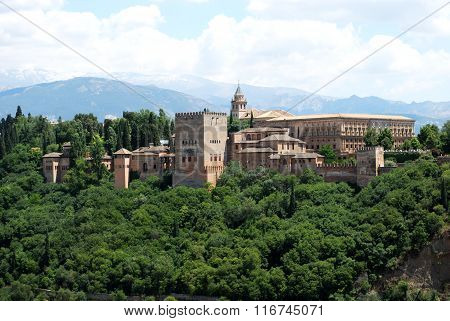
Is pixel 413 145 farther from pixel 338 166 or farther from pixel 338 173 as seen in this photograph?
pixel 338 173

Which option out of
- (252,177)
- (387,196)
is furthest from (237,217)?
(387,196)

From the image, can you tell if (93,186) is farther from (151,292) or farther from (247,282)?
(247,282)

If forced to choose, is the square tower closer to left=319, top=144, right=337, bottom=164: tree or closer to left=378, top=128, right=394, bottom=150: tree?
left=319, top=144, right=337, bottom=164: tree

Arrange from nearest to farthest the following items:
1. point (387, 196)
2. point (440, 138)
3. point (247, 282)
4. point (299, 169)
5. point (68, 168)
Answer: point (247, 282), point (387, 196), point (299, 169), point (440, 138), point (68, 168)

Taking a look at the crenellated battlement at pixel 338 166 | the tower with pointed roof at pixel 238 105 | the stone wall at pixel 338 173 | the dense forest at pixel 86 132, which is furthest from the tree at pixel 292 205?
the tower with pointed roof at pixel 238 105

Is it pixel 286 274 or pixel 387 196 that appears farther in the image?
pixel 387 196


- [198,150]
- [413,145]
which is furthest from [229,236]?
[413,145]

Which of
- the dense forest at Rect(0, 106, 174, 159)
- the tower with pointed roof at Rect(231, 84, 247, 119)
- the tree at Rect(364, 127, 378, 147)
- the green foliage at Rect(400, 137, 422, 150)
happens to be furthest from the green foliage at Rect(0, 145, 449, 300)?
the tower with pointed roof at Rect(231, 84, 247, 119)
